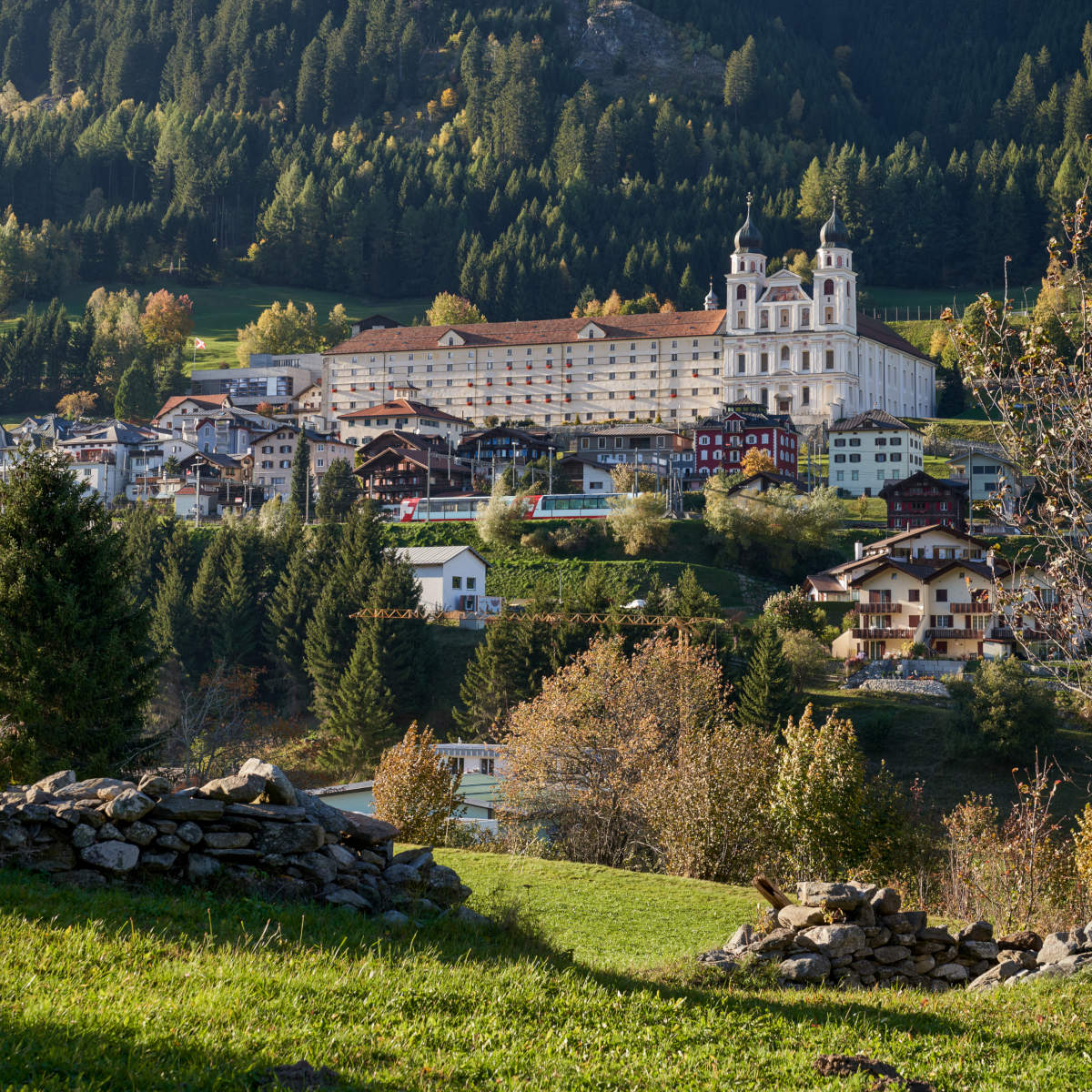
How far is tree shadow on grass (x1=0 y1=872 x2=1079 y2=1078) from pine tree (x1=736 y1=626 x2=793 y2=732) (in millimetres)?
47190

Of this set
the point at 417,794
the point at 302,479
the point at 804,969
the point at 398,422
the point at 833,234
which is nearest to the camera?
the point at 804,969

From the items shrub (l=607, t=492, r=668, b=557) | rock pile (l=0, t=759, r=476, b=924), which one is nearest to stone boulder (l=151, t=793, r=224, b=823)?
rock pile (l=0, t=759, r=476, b=924)

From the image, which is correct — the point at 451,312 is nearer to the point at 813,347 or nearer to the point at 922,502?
the point at 813,347

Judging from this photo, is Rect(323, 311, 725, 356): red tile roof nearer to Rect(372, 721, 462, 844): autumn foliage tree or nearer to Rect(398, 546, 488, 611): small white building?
Rect(398, 546, 488, 611): small white building

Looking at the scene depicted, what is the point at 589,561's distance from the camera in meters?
93.1

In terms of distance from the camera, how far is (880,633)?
7750 cm

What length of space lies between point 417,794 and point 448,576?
48.1 metres

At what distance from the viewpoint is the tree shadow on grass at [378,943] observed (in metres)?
11.6

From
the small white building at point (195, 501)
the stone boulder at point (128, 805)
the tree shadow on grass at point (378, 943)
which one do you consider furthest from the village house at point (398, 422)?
the tree shadow on grass at point (378, 943)

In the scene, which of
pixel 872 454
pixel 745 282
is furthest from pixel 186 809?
pixel 745 282

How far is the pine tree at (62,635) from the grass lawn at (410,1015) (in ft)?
47.5

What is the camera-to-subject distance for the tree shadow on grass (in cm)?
1162

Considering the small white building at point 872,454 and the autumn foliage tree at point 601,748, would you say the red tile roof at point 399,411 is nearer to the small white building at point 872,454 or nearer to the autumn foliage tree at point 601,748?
the small white building at point 872,454

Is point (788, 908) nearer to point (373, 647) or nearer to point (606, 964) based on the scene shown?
point (606, 964)
